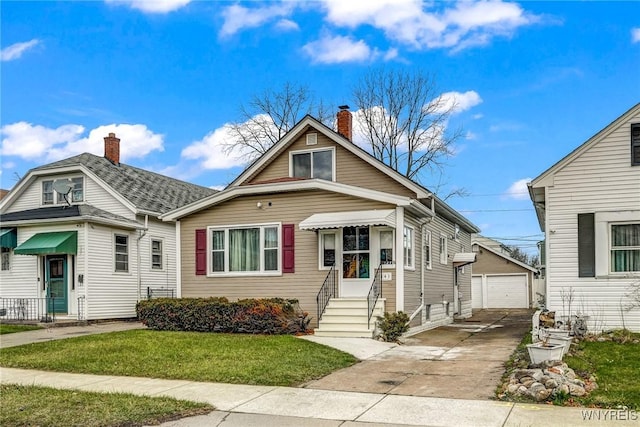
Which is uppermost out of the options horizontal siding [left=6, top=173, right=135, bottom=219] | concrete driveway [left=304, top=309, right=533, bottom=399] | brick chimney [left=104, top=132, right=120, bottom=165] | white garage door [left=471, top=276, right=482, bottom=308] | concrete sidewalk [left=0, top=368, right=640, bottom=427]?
brick chimney [left=104, top=132, right=120, bottom=165]

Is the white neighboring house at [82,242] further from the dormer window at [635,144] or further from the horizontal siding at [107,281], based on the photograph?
the dormer window at [635,144]

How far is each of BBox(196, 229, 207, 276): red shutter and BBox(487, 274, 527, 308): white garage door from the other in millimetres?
21119

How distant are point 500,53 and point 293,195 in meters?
7.91

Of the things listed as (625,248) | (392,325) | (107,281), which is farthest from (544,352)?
(107,281)

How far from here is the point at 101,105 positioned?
2372 centimetres

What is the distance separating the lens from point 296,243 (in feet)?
55.9

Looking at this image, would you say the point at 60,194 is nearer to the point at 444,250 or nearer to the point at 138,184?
the point at 138,184

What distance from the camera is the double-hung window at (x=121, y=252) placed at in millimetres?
20953

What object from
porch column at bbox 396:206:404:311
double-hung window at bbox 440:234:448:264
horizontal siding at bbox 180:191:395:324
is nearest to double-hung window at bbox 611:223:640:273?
porch column at bbox 396:206:404:311

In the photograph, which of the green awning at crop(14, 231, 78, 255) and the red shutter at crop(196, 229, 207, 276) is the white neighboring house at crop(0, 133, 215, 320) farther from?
the red shutter at crop(196, 229, 207, 276)

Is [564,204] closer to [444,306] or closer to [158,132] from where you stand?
[444,306]

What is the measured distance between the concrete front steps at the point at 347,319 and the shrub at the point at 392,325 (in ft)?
1.02

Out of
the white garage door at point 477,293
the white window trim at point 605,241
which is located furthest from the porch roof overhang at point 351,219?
the white garage door at point 477,293

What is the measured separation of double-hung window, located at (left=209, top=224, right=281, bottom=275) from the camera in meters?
17.5
